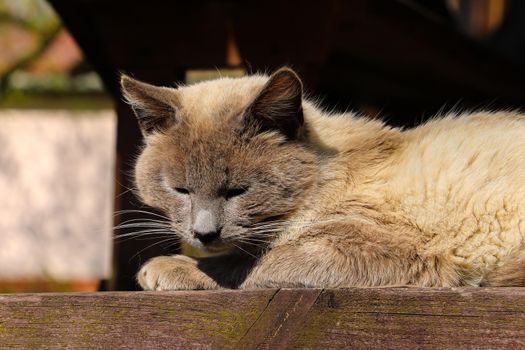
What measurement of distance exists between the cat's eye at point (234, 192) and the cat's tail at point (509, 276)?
2.57ft

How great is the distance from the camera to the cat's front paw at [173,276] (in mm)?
2750

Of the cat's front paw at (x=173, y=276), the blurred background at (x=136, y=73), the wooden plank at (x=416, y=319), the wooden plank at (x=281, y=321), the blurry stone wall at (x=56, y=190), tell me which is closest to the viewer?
the wooden plank at (x=416, y=319)

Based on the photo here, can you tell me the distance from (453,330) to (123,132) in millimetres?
2542

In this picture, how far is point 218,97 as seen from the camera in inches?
121

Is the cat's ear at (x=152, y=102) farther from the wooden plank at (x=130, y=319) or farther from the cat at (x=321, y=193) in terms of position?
the wooden plank at (x=130, y=319)

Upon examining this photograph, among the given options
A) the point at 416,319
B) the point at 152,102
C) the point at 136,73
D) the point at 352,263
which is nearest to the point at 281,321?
the point at 416,319

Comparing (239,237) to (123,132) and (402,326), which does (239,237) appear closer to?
(402,326)

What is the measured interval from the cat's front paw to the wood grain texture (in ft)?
1.83

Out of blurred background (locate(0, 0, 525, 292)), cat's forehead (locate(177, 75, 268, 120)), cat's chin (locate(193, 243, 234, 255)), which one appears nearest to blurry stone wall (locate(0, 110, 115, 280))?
blurred background (locate(0, 0, 525, 292))

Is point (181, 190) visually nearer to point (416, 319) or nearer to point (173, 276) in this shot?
point (173, 276)

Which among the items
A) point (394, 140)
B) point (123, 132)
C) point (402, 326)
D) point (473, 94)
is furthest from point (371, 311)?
point (473, 94)

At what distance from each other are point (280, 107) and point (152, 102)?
1.46ft

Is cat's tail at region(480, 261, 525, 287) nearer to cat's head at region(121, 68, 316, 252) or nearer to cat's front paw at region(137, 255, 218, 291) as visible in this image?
cat's head at region(121, 68, 316, 252)

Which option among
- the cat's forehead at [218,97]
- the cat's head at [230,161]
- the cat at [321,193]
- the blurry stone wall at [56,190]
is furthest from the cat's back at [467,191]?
the blurry stone wall at [56,190]
